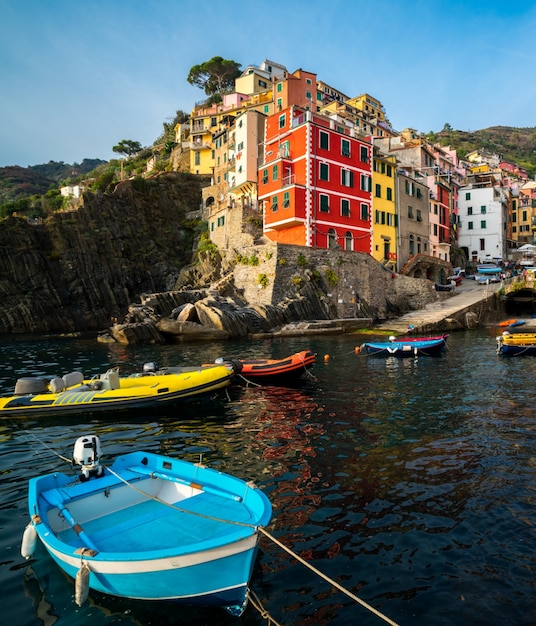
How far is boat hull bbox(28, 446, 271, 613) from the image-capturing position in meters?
4.63

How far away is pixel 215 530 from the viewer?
562 cm

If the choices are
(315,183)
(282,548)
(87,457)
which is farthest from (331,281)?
(282,548)

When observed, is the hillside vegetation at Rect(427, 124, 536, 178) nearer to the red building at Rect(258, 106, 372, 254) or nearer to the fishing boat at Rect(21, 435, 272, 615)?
the red building at Rect(258, 106, 372, 254)

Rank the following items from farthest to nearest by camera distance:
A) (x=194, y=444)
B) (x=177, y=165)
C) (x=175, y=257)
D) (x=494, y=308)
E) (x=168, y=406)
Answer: (x=177, y=165) → (x=175, y=257) → (x=494, y=308) → (x=168, y=406) → (x=194, y=444)

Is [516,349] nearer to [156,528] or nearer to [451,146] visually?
[156,528]

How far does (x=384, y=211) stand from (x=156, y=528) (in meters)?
48.1

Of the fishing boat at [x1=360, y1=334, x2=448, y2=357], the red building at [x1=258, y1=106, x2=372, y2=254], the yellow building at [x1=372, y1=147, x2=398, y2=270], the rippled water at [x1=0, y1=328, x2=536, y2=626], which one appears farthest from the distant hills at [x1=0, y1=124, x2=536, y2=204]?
the rippled water at [x1=0, y1=328, x2=536, y2=626]

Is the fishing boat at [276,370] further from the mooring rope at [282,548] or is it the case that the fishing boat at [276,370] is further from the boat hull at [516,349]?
the boat hull at [516,349]

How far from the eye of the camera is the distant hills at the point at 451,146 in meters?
116

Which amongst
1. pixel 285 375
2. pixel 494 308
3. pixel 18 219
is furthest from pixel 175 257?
pixel 285 375

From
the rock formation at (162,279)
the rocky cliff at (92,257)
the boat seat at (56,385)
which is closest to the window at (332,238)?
the rock formation at (162,279)

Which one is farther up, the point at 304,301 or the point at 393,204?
the point at 393,204

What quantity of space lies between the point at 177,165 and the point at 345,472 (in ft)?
248

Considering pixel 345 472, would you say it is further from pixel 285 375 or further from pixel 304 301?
pixel 304 301
